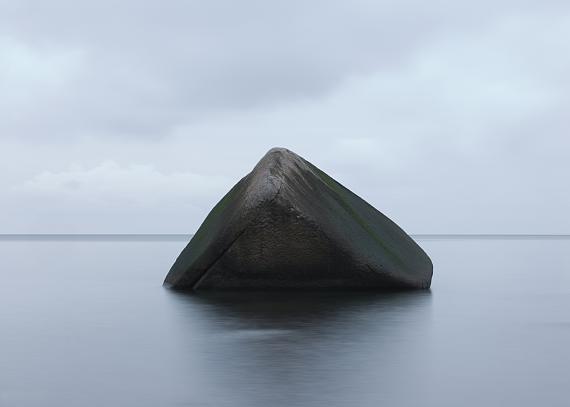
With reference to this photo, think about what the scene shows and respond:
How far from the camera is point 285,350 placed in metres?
8.34

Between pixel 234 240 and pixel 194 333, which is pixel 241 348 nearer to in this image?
pixel 194 333

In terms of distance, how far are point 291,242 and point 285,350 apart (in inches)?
238

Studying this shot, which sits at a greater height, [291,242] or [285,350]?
[291,242]

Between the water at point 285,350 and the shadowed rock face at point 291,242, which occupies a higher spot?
the shadowed rock face at point 291,242

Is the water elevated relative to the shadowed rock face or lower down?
lower down

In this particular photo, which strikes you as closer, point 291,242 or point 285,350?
point 285,350

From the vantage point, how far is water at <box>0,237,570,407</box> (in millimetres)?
6324

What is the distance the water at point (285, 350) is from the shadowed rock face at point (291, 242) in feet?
1.61

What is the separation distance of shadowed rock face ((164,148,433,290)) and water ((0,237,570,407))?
0.49 meters

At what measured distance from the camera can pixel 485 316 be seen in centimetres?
1248

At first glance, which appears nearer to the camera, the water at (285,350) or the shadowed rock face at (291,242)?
the water at (285,350)

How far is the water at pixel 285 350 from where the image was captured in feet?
20.7

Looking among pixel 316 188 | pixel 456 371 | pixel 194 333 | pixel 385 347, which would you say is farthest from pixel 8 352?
pixel 316 188

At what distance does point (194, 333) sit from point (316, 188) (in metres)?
5.88
